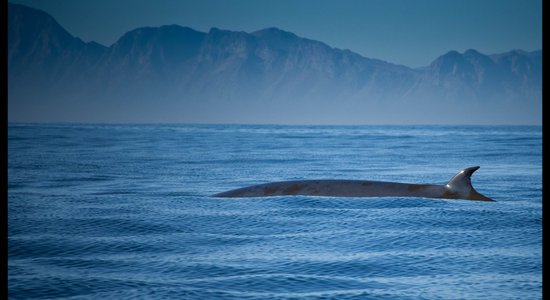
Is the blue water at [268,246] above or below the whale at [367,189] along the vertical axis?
below

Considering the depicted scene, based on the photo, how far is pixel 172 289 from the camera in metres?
7.33

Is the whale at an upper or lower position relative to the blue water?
upper

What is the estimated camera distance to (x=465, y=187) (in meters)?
15.7

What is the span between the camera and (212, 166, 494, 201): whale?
1567 centimetres

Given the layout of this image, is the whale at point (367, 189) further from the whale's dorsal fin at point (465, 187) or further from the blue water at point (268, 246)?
the blue water at point (268, 246)

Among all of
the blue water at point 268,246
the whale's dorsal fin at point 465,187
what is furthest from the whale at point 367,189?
the blue water at point 268,246

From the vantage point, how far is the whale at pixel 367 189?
51.4 ft

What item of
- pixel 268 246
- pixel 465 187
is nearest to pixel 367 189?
pixel 465 187

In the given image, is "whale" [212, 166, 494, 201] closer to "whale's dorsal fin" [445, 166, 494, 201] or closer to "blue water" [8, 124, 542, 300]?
"whale's dorsal fin" [445, 166, 494, 201]

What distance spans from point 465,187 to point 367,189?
7.47ft

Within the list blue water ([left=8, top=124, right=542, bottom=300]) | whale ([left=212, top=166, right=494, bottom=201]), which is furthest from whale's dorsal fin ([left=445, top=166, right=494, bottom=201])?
blue water ([left=8, top=124, right=542, bottom=300])
